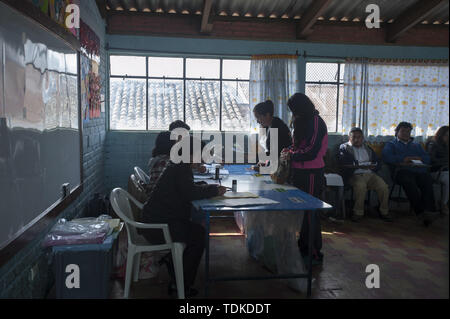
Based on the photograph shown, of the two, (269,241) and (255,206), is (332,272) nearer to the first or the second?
(269,241)

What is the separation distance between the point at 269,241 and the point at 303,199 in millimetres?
703

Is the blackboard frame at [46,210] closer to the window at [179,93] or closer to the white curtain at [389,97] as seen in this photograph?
the window at [179,93]

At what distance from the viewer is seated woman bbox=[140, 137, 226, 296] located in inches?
105

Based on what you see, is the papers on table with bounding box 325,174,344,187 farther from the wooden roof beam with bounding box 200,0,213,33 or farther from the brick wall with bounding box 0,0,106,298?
the brick wall with bounding box 0,0,106,298

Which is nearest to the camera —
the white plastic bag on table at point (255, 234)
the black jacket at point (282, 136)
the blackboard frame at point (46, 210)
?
the blackboard frame at point (46, 210)

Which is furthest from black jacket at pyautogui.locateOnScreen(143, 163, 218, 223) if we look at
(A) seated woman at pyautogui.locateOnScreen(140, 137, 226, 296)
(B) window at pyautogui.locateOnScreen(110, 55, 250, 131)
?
(B) window at pyautogui.locateOnScreen(110, 55, 250, 131)

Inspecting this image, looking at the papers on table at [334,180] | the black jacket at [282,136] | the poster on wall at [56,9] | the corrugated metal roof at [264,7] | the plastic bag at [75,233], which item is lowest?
the plastic bag at [75,233]

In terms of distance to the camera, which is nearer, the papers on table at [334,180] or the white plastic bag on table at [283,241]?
the white plastic bag on table at [283,241]

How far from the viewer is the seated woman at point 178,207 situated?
2.66m

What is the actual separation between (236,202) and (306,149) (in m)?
1.09

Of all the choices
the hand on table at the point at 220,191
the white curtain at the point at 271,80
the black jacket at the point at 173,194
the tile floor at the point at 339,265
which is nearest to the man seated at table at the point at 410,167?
the tile floor at the point at 339,265

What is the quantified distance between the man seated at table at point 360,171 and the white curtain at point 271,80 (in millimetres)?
1063

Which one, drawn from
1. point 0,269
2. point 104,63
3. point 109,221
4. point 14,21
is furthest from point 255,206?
point 104,63

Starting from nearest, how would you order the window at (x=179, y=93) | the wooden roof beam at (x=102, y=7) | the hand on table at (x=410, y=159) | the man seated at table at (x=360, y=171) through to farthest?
the wooden roof beam at (x=102, y=7) < the man seated at table at (x=360, y=171) < the hand on table at (x=410, y=159) < the window at (x=179, y=93)
